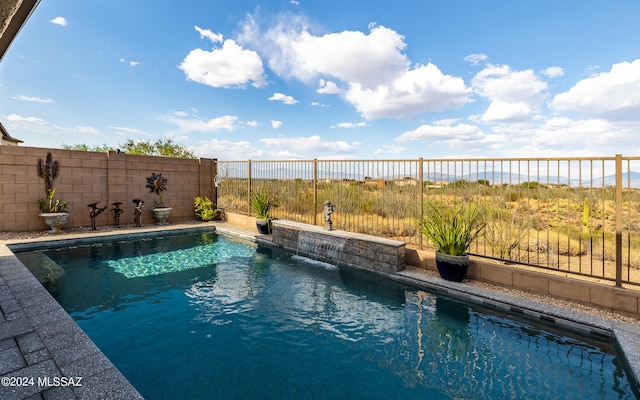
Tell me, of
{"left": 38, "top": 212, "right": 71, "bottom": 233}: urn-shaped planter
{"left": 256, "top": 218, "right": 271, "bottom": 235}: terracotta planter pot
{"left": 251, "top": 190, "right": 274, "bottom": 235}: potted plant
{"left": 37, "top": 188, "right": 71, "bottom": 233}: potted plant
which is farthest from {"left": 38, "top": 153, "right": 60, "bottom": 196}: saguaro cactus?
{"left": 256, "top": 218, "right": 271, "bottom": 235}: terracotta planter pot

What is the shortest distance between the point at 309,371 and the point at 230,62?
1207cm

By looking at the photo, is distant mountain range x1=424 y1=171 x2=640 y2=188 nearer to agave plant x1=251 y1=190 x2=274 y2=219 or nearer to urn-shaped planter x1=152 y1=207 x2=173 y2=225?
agave plant x1=251 y1=190 x2=274 y2=219

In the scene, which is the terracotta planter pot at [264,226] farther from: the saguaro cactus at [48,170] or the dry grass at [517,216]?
the saguaro cactus at [48,170]

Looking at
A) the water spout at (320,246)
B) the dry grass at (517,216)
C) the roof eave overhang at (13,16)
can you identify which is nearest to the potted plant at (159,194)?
the dry grass at (517,216)

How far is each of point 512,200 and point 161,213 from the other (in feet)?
33.5

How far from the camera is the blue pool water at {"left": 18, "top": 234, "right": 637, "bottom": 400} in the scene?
244 cm

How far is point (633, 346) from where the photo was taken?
287cm

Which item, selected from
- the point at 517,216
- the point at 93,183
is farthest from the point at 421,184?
the point at 93,183

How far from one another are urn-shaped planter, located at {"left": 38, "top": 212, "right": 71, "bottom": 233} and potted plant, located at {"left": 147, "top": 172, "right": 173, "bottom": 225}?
243 centimetres

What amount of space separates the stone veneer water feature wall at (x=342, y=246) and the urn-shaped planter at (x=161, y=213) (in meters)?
4.79

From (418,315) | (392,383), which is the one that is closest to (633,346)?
(418,315)

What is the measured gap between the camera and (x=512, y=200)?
197 inches

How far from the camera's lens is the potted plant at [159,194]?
33.2 feet

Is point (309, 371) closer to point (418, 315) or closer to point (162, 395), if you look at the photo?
point (162, 395)
